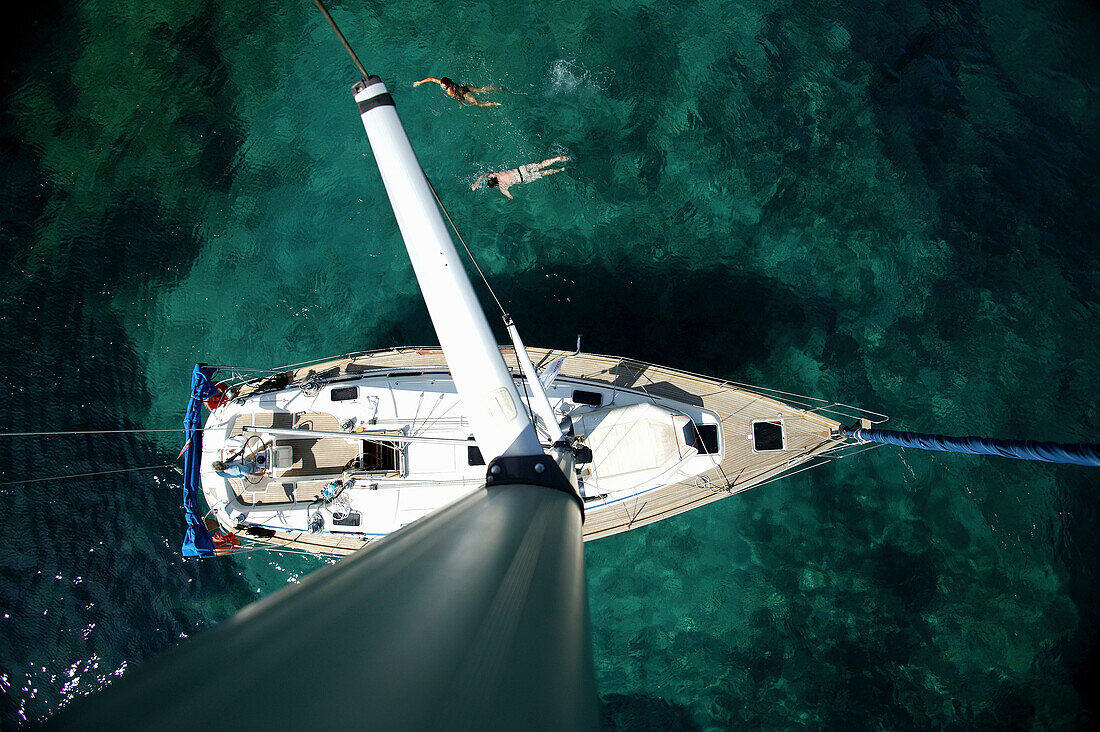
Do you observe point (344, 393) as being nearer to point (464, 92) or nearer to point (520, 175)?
point (520, 175)

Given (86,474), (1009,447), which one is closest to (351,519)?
(86,474)

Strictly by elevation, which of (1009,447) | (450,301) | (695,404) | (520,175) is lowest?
(1009,447)

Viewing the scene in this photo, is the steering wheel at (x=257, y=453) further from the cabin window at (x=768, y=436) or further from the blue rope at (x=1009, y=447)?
the blue rope at (x=1009, y=447)

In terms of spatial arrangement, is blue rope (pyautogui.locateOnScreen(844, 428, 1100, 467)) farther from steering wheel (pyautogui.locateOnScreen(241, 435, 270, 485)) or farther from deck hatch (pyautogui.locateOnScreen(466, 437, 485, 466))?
steering wheel (pyautogui.locateOnScreen(241, 435, 270, 485))

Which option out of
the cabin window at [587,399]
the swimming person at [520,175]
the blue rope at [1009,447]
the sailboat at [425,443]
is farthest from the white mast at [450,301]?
the swimming person at [520,175]

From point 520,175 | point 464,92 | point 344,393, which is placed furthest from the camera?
point 464,92

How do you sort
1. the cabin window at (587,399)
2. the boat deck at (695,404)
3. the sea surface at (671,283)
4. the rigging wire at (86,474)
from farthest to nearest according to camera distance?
the rigging wire at (86,474) → the sea surface at (671,283) → the cabin window at (587,399) → the boat deck at (695,404)

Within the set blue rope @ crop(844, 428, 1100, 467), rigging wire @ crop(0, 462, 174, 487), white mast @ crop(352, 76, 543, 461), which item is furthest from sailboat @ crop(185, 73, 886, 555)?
rigging wire @ crop(0, 462, 174, 487)

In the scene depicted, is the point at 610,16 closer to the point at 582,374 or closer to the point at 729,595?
the point at 582,374
